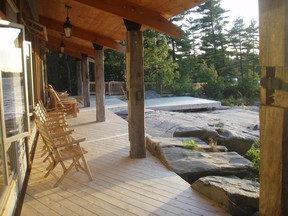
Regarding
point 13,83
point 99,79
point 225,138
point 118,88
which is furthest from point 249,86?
point 13,83

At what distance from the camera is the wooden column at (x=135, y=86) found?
15.9 feet

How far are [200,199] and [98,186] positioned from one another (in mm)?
1295

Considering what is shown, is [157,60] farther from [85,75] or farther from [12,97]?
[12,97]

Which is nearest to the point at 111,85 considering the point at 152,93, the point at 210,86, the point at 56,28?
the point at 152,93

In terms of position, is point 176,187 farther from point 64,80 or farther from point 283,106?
point 64,80

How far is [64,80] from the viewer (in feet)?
74.1

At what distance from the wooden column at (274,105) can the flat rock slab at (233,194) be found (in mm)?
1129

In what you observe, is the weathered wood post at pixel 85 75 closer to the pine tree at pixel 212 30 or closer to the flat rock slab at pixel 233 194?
the flat rock slab at pixel 233 194

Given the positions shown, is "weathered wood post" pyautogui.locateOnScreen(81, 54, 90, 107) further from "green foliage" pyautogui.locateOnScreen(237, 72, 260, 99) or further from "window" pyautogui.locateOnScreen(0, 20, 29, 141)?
"green foliage" pyautogui.locateOnScreen(237, 72, 260, 99)

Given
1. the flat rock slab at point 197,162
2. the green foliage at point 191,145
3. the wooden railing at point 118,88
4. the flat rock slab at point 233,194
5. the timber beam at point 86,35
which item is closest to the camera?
the flat rock slab at point 233,194

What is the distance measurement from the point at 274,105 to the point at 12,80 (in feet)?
9.06

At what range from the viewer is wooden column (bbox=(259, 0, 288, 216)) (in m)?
1.76

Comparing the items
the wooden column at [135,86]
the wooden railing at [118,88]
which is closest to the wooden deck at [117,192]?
the wooden column at [135,86]

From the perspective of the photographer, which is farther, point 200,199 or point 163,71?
point 163,71
